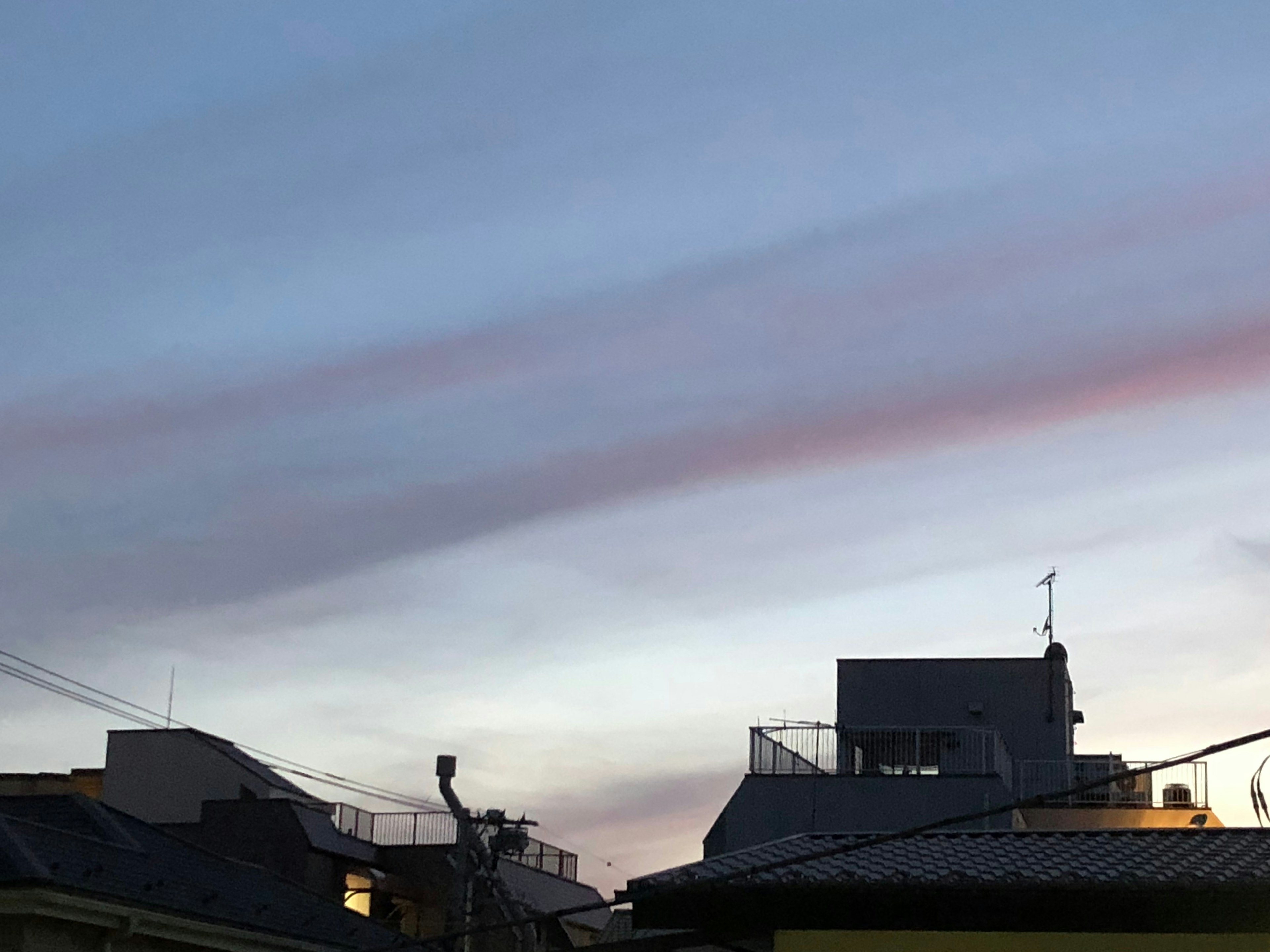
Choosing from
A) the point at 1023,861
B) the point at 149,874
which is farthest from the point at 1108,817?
the point at 1023,861

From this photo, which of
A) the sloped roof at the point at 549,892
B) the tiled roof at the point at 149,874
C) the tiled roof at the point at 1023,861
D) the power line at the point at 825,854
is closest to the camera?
the power line at the point at 825,854

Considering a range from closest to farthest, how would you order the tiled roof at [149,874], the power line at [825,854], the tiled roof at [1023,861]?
1. the power line at [825,854]
2. the tiled roof at [1023,861]
3. the tiled roof at [149,874]

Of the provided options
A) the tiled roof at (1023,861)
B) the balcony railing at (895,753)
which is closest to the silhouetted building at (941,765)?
the balcony railing at (895,753)

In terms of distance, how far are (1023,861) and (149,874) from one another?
14.0m

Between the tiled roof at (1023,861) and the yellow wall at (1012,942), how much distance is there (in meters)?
0.55

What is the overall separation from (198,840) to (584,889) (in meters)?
15.0

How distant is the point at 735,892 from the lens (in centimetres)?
1711

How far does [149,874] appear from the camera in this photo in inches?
1000

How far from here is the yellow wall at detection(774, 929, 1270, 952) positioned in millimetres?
15984

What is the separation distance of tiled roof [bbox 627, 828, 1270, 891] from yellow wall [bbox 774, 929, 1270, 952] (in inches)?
21.8

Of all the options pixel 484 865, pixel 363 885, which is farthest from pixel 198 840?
pixel 484 865

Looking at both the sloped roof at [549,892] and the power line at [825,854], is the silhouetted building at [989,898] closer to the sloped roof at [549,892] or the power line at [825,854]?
the power line at [825,854]

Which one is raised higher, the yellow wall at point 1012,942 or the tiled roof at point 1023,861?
the tiled roof at point 1023,861

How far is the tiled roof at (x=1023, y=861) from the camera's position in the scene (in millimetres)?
16156
